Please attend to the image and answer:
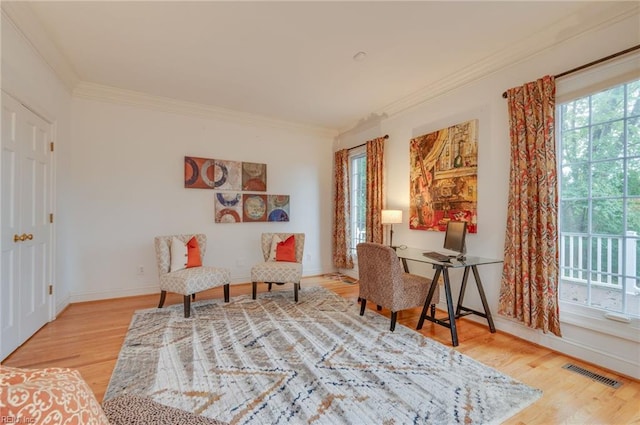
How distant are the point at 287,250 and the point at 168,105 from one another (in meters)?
2.70

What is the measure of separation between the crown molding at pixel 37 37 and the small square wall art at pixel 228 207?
222 centimetres

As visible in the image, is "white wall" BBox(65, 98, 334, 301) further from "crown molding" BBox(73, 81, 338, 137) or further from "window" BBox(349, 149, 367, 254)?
"window" BBox(349, 149, 367, 254)

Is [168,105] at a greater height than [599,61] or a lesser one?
greater

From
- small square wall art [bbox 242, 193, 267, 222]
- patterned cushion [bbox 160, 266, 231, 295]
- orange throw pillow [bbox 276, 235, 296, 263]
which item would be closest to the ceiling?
small square wall art [bbox 242, 193, 267, 222]

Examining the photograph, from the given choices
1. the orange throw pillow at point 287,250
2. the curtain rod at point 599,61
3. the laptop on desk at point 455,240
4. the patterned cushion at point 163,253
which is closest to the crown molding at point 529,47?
the curtain rod at point 599,61

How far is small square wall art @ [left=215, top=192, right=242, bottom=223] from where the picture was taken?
4.52 meters

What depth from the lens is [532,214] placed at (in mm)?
2586

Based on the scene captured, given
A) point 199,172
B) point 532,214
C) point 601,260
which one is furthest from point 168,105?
point 601,260

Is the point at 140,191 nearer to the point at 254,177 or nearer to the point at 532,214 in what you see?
the point at 254,177

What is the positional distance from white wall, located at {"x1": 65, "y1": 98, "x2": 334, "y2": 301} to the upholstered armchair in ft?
2.22

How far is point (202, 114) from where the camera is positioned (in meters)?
4.39

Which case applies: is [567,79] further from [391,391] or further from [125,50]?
[125,50]

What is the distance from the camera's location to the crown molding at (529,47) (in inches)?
85.6

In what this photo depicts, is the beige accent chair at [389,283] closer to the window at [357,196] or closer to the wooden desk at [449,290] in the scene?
the wooden desk at [449,290]
